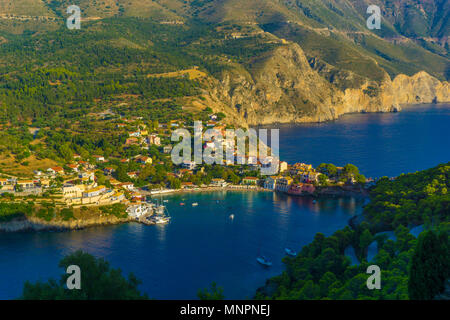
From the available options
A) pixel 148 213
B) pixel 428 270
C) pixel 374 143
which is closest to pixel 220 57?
pixel 374 143

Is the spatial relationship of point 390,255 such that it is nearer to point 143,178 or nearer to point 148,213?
point 148,213

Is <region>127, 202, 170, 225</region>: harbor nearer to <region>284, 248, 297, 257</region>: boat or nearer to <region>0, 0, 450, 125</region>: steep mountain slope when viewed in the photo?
<region>284, 248, 297, 257</region>: boat

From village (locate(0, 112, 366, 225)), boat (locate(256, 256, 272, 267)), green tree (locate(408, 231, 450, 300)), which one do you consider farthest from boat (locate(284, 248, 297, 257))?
green tree (locate(408, 231, 450, 300))

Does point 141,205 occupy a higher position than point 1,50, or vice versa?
point 1,50

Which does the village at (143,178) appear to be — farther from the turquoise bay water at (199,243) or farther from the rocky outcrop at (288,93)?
the rocky outcrop at (288,93)
